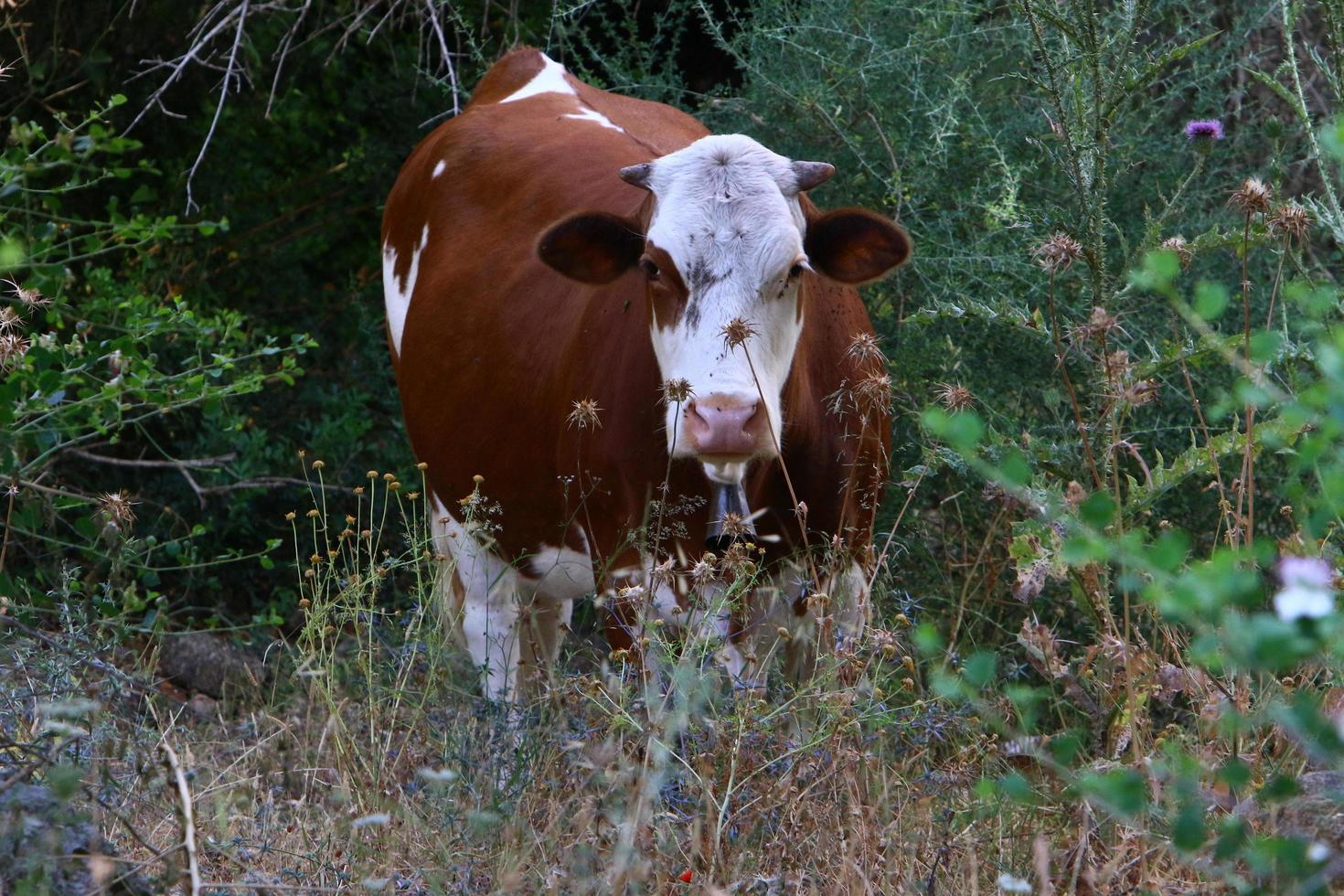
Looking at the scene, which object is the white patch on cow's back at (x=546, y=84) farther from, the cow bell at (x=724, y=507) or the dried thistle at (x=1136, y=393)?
the dried thistle at (x=1136, y=393)

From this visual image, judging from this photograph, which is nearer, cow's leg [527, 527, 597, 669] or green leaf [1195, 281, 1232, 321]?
green leaf [1195, 281, 1232, 321]

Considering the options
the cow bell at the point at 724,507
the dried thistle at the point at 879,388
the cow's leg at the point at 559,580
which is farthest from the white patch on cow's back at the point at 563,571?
the dried thistle at the point at 879,388

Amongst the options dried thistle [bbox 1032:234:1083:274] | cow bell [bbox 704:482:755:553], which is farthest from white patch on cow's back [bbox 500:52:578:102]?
dried thistle [bbox 1032:234:1083:274]

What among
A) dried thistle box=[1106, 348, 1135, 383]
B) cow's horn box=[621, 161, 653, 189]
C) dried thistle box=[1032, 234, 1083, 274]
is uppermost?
dried thistle box=[1032, 234, 1083, 274]

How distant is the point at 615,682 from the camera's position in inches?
113

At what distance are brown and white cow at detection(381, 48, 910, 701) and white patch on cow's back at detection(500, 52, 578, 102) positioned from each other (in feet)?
0.59

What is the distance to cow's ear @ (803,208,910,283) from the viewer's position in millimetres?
3879

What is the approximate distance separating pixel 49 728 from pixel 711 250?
6.13 feet

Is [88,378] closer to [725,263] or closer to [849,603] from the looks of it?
[725,263]

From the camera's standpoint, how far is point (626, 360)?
401 cm

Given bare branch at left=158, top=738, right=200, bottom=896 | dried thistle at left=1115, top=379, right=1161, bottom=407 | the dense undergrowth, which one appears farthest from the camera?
dried thistle at left=1115, top=379, right=1161, bottom=407

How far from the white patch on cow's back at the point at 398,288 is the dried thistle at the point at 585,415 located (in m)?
1.56

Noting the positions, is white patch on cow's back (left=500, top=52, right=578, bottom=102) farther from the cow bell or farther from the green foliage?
the cow bell

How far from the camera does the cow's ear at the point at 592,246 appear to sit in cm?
397
